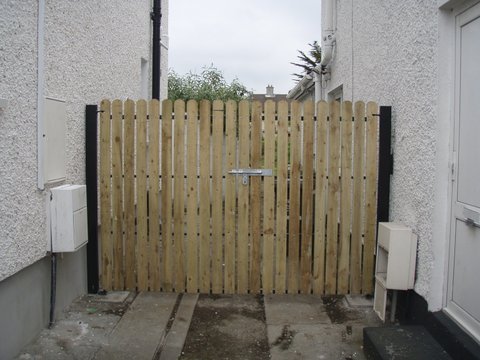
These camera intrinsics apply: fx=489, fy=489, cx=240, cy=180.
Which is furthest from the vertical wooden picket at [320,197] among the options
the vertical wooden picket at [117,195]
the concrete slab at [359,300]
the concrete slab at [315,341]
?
the vertical wooden picket at [117,195]

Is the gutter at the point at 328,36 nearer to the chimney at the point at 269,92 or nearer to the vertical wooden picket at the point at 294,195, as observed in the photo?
the vertical wooden picket at the point at 294,195

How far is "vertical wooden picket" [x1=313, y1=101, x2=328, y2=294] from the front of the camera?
16.6 feet

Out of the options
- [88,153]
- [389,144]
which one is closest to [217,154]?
[88,153]

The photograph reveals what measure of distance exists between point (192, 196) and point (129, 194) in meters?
0.68

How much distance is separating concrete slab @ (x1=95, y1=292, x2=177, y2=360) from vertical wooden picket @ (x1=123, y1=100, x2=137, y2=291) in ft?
0.89

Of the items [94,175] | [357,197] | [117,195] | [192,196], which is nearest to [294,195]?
[357,197]

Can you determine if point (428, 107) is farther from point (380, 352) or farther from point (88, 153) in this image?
point (88, 153)

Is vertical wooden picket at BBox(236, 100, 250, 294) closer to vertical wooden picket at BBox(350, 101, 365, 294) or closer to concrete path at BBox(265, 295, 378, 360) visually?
concrete path at BBox(265, 295, 378, 360)

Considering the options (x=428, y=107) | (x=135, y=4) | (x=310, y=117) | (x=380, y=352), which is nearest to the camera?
(x=380, y=352)

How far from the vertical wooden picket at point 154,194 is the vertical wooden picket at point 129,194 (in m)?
0.18

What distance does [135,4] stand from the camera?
7.41 metres

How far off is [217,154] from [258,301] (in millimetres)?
1599

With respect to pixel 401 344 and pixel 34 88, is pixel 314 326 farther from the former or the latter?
pixel 34 88

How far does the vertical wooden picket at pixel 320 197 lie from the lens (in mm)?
5055
